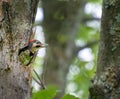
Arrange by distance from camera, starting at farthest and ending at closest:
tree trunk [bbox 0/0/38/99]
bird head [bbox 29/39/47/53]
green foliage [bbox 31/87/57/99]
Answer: bird head [bbox 29/39/47/53] < tree trunk [bbox 0/0/38/99] < green foliage [bbox 31/87/57/99]

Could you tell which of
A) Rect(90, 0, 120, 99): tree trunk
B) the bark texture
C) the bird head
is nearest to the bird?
the bird head

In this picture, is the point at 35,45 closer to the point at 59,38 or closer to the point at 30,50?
the point at 30,50

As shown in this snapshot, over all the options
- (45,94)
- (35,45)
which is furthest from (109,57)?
(45,94)

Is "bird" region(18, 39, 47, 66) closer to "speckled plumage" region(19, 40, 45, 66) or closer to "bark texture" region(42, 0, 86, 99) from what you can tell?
"speckled plumage" region(19, 40, 45, 66)

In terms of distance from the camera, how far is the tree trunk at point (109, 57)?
7.77 feet

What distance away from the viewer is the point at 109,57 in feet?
8.02

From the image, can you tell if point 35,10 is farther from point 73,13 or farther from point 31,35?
point 73,13

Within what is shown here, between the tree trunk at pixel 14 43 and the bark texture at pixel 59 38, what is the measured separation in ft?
17.9

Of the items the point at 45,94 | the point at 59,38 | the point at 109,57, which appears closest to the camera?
the point at 45,94

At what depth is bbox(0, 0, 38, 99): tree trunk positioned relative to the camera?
2357 millimetres

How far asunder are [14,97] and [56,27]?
613 centimetres

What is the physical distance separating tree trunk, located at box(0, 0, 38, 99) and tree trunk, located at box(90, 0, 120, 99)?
16.0 inches

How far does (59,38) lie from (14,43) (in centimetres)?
598

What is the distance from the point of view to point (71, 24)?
27.8 feet
